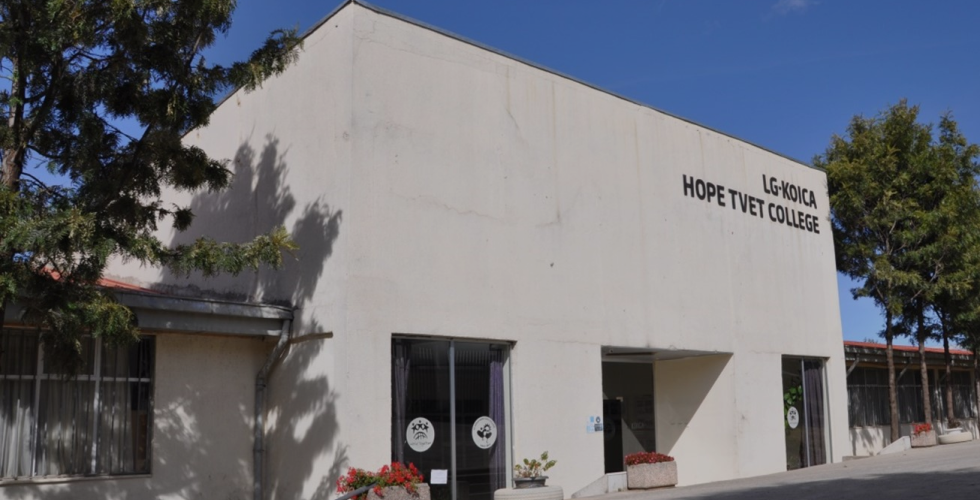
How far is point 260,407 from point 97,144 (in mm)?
5153

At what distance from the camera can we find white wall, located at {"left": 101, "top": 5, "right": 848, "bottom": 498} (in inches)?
557

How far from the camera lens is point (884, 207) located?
26203mm

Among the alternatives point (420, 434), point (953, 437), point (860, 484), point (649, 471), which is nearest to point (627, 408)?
point (649, 471)

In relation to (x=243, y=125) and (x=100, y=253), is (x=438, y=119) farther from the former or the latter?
(x=100, y=253)

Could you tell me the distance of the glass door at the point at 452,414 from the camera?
47.4ft

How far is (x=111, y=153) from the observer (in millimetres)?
11633

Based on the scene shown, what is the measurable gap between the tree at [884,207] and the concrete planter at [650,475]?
436 inches

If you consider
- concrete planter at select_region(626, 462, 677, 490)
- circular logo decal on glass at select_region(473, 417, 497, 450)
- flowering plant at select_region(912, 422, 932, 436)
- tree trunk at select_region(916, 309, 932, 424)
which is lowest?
concrete planter at select_region(626, 462, 677, 490)

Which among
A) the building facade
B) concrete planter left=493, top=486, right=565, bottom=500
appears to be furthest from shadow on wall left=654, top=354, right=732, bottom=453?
the building facade

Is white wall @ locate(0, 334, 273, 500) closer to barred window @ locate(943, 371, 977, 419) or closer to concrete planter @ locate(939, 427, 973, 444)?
concrete planter @ locate(939, 427, 973, 444)

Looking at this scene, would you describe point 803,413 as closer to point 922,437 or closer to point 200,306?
point 922,437

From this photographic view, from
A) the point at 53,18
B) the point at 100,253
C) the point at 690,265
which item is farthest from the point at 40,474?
the point at 690,265

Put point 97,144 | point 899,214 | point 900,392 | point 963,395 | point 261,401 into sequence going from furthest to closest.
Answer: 1. point 963,395
2. point 900,392
3. point 899,214
4. point 261,401
5. point 97,144

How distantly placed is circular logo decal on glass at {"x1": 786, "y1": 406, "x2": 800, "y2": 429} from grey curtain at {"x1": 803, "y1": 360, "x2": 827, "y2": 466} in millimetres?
400
